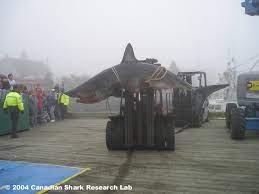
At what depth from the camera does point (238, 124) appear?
33.6ft

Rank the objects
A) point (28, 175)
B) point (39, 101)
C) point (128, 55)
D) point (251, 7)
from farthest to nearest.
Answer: point (39, 101), point (128, 55), point (251, 7), point (28, 175)

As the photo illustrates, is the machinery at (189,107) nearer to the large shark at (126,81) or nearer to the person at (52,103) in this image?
the large shark at (126,81)

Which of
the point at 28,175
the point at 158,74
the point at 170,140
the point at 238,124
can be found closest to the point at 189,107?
the point at 238,124

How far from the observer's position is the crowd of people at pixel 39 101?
1384cm

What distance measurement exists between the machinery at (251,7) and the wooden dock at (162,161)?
3681mm

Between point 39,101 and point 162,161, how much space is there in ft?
37.2

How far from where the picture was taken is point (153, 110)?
8773 mm

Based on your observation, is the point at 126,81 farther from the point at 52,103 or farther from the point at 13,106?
the point at 52,103

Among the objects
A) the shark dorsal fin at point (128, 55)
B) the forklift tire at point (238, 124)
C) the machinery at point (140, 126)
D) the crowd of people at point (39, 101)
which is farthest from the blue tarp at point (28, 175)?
the crowd of people at point (39, 101)

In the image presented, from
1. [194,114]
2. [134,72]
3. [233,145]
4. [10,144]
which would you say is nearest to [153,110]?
[134,72]

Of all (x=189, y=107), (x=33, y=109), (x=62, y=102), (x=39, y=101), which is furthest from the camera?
(x=62, y=102)

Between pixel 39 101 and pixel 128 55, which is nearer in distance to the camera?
pixel 128 55

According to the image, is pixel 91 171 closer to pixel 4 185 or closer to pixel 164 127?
pixel 4 185

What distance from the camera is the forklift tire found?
33.3 feet
